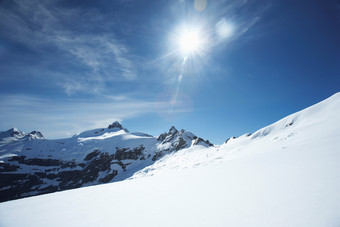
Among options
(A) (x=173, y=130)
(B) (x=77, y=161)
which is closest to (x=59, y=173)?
(B) (x=77, y=161)

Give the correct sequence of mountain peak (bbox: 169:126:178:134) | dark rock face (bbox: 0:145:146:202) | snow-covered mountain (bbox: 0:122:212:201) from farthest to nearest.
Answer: mountain peak (bbox: 169:126:178:134)
dark rock face (bbox: 0:145:146:202)
snow-covered mountain (bbox: 0:122:212:201)

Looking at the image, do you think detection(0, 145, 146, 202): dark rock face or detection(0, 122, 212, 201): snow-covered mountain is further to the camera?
detection(0, 145, 146, 202): dark rock face

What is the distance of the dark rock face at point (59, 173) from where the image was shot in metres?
126

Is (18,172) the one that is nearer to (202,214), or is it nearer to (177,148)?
(177,148)

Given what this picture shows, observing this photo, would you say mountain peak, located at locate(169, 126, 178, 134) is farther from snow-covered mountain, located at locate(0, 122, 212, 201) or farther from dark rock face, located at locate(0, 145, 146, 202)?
dark rock face, located at locate(0, 145, 146, 202)

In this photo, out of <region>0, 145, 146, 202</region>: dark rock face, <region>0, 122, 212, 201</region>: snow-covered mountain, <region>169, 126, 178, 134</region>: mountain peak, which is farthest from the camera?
<region>169, 126, 178, 134</region>: mountain peak

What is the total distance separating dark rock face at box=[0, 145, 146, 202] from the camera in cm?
12586

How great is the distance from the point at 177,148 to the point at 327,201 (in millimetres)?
95122

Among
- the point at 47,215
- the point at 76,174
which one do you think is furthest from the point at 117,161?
the point at 47,215

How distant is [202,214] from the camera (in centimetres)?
337

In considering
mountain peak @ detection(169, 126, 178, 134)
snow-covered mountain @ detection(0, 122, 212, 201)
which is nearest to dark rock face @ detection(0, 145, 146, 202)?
snow-covered mountain @ detection(0, 122, 212, 201)

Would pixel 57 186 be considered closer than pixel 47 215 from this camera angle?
No

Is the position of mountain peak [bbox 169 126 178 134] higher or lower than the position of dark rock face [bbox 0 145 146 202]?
higher

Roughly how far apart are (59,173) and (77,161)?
18.9 meters
